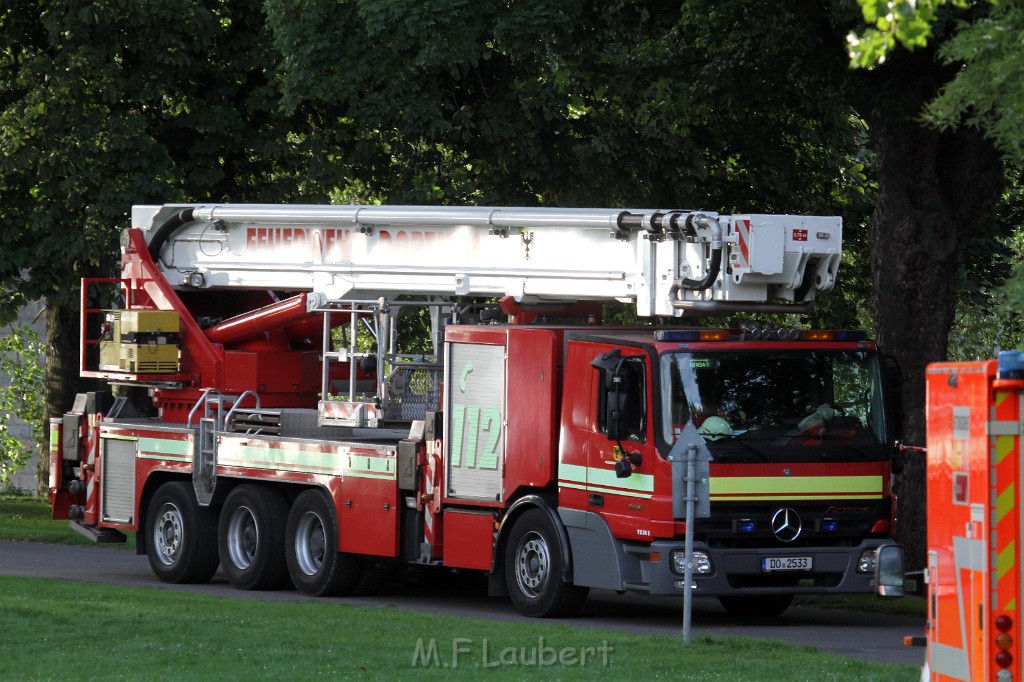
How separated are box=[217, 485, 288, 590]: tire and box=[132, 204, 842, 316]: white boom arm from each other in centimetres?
210

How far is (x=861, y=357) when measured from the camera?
1617 cm

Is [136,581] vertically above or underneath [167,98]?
underneath

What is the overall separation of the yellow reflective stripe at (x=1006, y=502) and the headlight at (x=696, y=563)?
7.55 metres

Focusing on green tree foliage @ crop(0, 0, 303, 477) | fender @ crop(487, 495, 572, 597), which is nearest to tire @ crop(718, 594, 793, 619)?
fender @ crop(487, 495, 572, 597)

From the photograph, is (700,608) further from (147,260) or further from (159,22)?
(159,22)

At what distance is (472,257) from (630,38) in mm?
5238

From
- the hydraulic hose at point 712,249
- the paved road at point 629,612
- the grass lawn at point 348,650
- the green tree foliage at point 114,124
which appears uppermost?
the green tree foliage at point 114,124

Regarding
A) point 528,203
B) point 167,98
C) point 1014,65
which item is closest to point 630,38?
point 528,203

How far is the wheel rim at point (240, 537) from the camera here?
19484 millimetres

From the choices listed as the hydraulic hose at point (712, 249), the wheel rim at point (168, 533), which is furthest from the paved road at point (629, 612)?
the hydraulic hose at point (712, 249)

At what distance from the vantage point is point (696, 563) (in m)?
15.4
